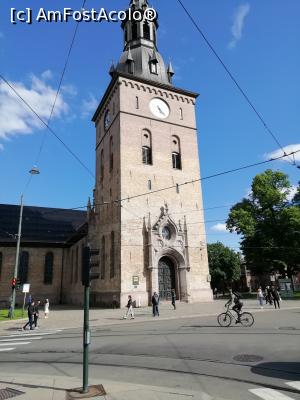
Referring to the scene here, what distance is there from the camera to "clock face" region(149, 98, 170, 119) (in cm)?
3550

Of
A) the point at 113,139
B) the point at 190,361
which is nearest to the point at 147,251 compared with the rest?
the point at 113,139

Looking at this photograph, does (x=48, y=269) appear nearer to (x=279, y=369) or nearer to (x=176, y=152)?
(x=176, y=152)

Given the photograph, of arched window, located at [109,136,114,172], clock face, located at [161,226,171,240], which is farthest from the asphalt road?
arched window, located at [109,136,114,172]

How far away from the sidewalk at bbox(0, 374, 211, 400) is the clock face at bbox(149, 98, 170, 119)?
31017 millimetres

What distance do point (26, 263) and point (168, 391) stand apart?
41.5 meters

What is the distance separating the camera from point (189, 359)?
8766mm

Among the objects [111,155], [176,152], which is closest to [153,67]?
[176,152]

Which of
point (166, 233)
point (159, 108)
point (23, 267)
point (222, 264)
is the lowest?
point (23, 267)

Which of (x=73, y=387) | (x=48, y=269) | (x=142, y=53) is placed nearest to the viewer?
(x=73, y=387)

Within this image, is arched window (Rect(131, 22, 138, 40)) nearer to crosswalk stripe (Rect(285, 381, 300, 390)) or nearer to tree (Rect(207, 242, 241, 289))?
crosswalk stripe (Rect(285, 381, 300, 390))

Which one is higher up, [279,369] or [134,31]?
[134,31]

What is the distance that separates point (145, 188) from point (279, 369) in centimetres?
2504

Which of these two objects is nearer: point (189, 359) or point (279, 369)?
point (279, 369)

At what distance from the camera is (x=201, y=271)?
31.8m
